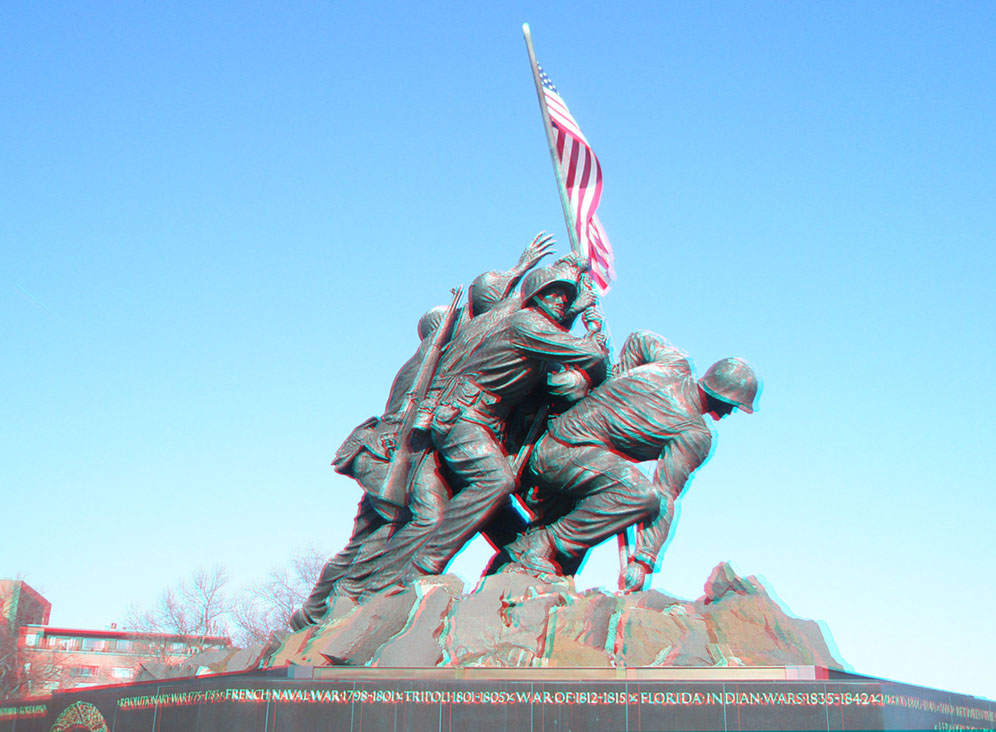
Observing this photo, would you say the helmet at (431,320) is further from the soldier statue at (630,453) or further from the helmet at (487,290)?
the soldier statue at (630,453)

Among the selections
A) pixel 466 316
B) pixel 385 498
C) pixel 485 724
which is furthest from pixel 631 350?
pixel 485 724

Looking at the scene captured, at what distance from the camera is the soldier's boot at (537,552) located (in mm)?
7926

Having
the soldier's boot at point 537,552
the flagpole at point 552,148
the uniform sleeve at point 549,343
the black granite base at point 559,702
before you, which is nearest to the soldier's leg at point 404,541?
the soldier's boot at point 537,552

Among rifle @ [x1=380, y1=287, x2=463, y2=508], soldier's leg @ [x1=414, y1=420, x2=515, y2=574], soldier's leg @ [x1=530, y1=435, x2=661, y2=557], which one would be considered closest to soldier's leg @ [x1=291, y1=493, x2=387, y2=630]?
rifle @ [x1=380, y1=287, x2=463, y2=508]

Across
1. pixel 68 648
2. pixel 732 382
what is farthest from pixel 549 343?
pixel 68 648

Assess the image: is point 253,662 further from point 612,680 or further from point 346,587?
point 612,680

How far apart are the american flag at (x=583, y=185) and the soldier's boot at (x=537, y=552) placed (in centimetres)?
356

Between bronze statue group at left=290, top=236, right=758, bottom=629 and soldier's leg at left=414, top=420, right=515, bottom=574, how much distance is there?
11 millimetres

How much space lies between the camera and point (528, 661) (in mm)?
6711

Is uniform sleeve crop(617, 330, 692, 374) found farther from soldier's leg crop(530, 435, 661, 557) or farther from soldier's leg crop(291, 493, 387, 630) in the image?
soldier's leg crop(291, 493, 387, 630)

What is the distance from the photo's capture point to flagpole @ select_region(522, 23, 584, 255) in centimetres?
1079

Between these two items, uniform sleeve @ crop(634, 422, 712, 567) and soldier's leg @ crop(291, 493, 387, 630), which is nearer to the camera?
uniform sleeve @ crop(634, 422, 712, 567)

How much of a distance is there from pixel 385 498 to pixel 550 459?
1.50 meters

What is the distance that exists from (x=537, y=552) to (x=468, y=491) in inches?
29.1
